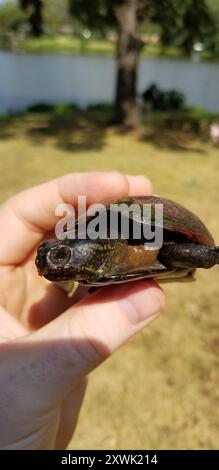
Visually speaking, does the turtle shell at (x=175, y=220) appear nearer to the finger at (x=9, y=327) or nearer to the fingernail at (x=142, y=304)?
the fingernail at (x=142, y=304)

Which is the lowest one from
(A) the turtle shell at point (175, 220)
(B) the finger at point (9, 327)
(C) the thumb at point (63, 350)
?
(B) the finger at point (9, 327)

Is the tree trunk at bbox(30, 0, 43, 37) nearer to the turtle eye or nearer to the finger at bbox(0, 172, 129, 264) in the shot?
the finger at bbox(0, 172, 129, 264)

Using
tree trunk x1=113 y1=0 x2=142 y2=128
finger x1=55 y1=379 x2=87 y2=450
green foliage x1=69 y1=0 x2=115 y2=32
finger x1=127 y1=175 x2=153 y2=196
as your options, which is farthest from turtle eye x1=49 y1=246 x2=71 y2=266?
green foliage x1=69 y1=0 x2=115 y2=32

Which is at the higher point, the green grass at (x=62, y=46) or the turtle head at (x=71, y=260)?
the turtle head at (x=71, y=260)

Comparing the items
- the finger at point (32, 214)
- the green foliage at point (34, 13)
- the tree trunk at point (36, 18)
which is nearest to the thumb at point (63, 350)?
the finger at point (32, 214)

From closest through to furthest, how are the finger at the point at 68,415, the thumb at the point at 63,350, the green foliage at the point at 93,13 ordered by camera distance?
1. the thumb at the point at 63,350
2. the finger at the point at 68,415
3. the green foliage at the point at 93,13
